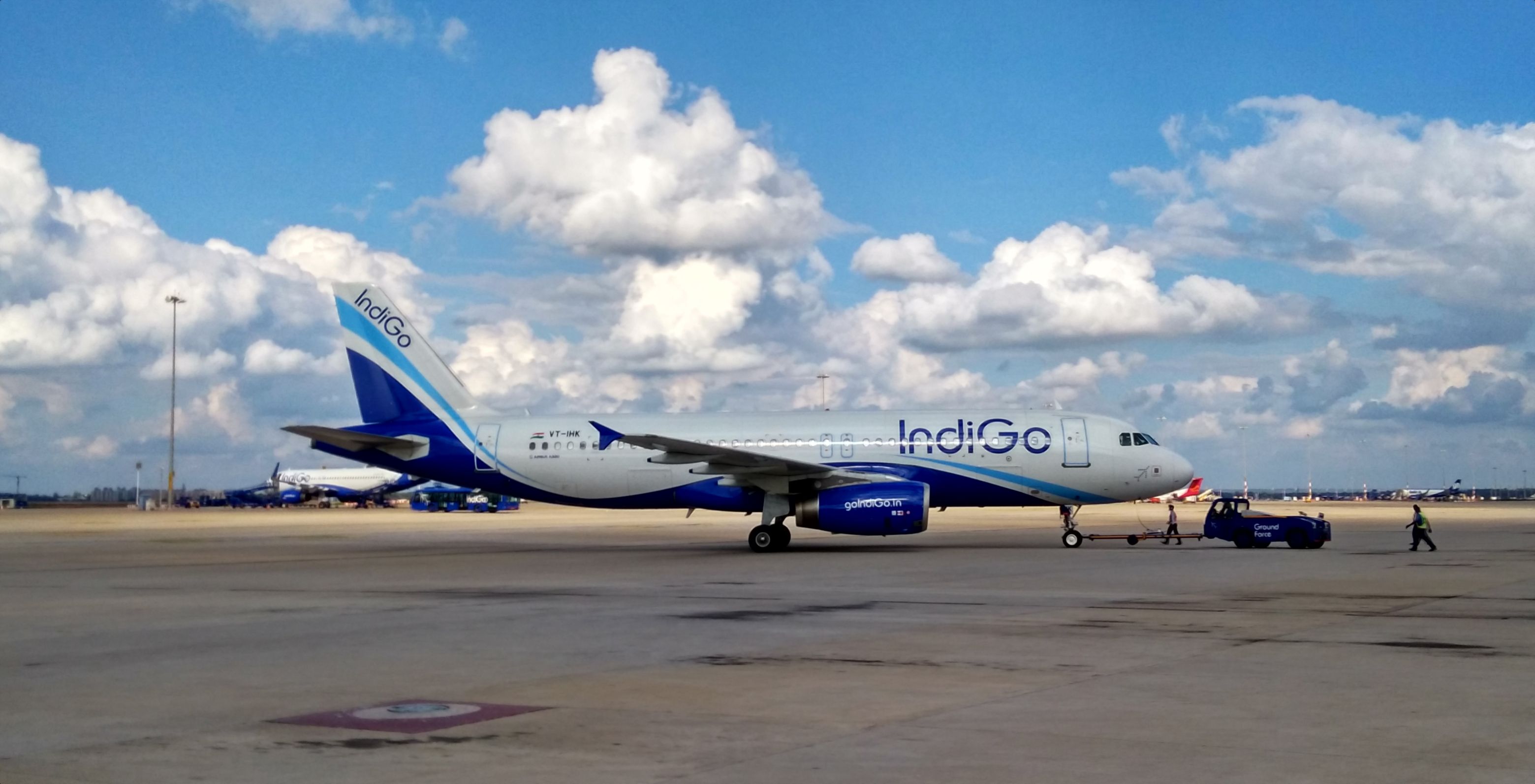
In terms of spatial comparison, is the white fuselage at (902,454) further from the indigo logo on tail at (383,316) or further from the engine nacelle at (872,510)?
the indigo logo on tail at (383,316)

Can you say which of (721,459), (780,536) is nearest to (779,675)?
(721,459)

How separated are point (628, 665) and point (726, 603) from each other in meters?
6.62

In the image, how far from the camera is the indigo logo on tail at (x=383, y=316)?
36688 mm

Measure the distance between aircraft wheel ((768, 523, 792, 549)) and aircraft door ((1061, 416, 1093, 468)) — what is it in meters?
7.56

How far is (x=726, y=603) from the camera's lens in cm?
1841

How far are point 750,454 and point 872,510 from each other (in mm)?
3282

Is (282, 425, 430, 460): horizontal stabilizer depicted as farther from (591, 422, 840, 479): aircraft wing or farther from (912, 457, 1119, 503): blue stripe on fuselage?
(912, 457, 1119, 503): blue stripe on fuselage

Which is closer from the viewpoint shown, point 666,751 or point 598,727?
point 666,751

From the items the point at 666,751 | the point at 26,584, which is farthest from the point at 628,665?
the point at 26,584

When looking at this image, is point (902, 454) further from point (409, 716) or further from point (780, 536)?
point (409, 716)

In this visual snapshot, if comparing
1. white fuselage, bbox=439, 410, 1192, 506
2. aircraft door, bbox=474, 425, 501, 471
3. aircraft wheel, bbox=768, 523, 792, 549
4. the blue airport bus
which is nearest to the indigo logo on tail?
aircraft door, bbox=474, 425, 501, 471

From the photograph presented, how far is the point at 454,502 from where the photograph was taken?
101m

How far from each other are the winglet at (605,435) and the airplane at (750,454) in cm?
11

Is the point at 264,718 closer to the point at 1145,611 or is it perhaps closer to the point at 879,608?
the point at 879,608
